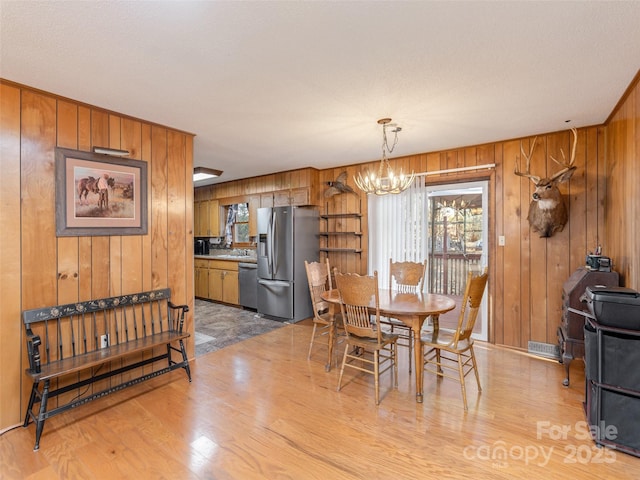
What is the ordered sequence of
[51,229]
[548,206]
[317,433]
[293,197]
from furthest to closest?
[293,197] < [548,206] < [51,229] < [317,433]

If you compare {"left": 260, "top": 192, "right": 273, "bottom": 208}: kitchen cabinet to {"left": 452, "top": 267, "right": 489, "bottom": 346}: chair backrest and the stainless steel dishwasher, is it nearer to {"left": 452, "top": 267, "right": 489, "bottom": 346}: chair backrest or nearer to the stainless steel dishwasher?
the stainless steel dishwasher

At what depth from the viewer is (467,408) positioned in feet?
7.88

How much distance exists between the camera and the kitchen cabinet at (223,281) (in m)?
5.86

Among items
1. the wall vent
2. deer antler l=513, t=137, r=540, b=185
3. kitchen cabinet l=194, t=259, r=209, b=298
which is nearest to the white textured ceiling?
deer antler l=513, t=137, r=540, b=185

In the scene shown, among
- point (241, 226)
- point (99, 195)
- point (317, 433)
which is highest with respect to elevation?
point (99, 195)

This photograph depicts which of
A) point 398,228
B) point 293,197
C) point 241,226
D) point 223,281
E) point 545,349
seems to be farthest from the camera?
point 241,226

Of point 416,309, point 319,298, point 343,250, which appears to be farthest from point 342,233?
point 416,309

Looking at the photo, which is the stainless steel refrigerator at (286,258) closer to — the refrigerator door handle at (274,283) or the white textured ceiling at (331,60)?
the refrigerator door handle at (274,283)

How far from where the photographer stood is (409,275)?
3641mm

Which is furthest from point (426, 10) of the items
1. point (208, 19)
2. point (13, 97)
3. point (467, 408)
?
point (13, 97)

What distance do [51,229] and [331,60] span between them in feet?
8.01

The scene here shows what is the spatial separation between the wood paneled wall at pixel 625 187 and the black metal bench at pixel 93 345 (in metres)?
3.80

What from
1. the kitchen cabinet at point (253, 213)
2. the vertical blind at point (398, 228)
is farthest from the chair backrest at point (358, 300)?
the kitchen cabinet at point (253, 213)

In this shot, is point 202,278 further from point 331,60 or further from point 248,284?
point 331,60
